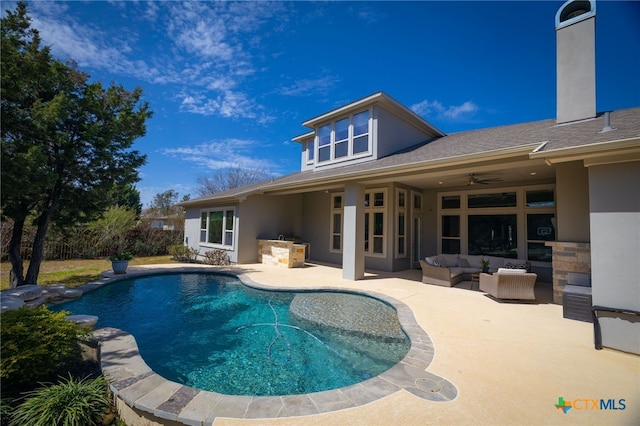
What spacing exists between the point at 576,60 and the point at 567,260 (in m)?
5.74

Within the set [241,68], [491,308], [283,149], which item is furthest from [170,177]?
[491,308]

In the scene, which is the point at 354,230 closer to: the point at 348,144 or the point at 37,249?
the point at 348,144

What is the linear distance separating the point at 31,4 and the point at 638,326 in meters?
14.3

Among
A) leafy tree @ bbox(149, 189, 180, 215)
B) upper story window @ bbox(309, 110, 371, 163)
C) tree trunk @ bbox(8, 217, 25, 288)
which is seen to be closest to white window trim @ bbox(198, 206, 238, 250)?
upper story window @ bbox(309, 110, 371, 163)

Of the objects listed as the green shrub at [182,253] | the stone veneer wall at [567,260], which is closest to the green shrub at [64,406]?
the stone veneer wall at [567,260]

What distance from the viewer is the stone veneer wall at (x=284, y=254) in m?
12.1

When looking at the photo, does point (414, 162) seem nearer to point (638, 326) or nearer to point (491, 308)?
point (491, 308)

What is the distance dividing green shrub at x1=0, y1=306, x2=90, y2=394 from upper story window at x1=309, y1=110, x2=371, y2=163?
9.98 meters

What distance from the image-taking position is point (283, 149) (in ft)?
101

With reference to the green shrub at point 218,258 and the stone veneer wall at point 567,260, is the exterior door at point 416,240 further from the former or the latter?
the green shrub at point 218,258

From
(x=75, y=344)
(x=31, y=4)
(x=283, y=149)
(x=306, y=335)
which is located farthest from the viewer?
(x=283, y=149)

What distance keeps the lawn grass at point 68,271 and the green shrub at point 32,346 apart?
6362 mm

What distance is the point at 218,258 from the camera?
43.8ft

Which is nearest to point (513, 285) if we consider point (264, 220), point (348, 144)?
point (348, 144)
